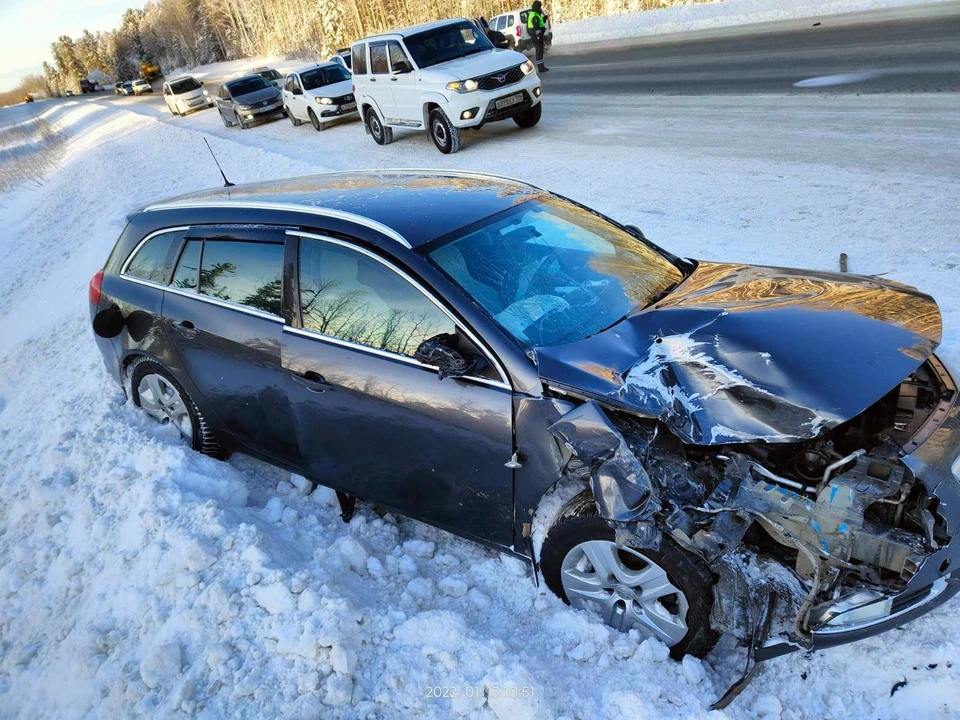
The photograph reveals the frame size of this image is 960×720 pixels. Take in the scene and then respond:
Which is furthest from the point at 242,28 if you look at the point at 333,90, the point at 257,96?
the point at 333,90

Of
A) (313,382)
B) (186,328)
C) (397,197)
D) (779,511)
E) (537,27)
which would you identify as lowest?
(537,27)

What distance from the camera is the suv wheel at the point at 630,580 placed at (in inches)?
108

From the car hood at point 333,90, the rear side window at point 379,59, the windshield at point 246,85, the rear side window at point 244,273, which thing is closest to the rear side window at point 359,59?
the rear side window at point 379,59

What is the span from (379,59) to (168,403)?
10958 mm

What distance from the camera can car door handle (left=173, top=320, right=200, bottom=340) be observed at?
13.8 feet

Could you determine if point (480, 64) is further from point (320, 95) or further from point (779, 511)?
point (779, 511)

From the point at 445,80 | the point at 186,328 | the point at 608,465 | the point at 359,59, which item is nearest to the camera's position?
the point at 608,465

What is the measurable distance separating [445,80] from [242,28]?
79.0 metres

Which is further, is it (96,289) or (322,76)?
(322,76)

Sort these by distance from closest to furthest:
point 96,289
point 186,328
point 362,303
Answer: point 362,303 < point 186,328 < point 96,289

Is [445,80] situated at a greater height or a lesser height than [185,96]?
greater

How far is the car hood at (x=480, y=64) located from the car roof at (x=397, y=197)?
8304mm

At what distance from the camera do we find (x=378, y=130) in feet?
49.3

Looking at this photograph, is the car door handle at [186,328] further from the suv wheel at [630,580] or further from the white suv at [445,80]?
the white suv at [445,80]
